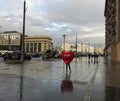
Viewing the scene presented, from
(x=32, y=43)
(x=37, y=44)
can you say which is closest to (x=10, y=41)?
(x=32, y=43)

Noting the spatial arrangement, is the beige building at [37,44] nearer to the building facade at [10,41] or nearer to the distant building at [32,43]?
the distant building at [32,43]

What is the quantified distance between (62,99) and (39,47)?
459 ft

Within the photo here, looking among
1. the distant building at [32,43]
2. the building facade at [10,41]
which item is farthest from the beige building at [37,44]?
the building facade at [10,41]

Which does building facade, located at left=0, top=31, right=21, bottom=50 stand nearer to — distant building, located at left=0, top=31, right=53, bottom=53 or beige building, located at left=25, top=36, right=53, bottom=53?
distant building, located at left=0, top=31, right=53, bottom=53

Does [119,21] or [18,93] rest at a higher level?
[119,21]

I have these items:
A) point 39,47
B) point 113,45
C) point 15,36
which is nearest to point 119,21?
point 113,45

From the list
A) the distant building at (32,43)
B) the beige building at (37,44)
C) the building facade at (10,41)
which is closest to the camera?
the building facade at (10,41)

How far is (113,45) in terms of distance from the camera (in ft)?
191

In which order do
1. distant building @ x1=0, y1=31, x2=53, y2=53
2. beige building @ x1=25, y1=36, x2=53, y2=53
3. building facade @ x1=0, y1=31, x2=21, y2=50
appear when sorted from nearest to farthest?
building facade @ x1=0, y1=31, x2=21, y2=50, distant building @ x1=0, y1=31, x2=53, y2=53, beige building @ x1=25, y1=36, x2=53, y2=53

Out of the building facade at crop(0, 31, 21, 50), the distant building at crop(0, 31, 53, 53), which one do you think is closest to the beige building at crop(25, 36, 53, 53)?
the distant building at crop(0, 31, 53, 53)

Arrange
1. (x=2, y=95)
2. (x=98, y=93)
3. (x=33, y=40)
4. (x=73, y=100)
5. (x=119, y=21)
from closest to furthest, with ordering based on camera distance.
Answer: (x=73, y=100), (x=2, y=95), (x=98, y=93), (x=119, y=21), (x=33, y=40)

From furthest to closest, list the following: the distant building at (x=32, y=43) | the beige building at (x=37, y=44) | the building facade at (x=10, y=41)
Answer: the beige building at (x=37, y=44) → the distant building at (x=32, y=43) → the building facade at (x=10, y=41)

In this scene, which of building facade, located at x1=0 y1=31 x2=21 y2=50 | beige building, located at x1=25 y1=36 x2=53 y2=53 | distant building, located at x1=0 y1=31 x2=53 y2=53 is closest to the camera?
building facade, located at x1=0 y1=31 x2=21 y2=50

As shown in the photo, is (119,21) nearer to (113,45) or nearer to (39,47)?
(113,45)
